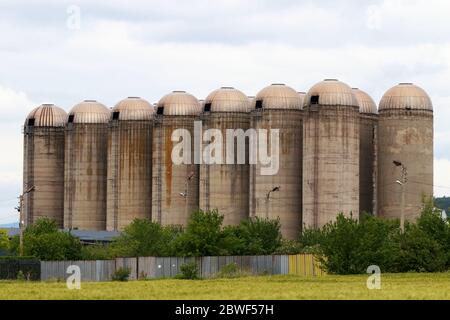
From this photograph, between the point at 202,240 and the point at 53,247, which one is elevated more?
the point at 202,240

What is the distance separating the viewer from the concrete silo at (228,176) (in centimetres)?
13912

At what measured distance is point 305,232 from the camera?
127125mm

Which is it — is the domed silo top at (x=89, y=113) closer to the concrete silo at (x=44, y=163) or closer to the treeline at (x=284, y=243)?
the concrete silo at (x=44, y=163)

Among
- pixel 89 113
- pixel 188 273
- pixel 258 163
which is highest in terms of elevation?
pixel 89 113

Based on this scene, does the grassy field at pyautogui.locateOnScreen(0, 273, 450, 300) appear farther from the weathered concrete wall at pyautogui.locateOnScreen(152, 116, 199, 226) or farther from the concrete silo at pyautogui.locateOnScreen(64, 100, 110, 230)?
the concrete silo at pyautogui.locateOnScreen(64, 100, 110, 230)

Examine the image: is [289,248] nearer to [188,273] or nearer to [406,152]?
[406,152]

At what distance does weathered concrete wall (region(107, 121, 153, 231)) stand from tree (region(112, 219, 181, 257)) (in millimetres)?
23798

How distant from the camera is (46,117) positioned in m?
161

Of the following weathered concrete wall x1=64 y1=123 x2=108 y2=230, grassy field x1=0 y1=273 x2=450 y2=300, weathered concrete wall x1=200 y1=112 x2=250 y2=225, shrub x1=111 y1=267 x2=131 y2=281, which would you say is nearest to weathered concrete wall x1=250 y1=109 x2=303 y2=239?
weathered concrete wall x1=200 y1=112 x2=250 y2=225

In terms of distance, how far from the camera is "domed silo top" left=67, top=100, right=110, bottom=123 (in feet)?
513

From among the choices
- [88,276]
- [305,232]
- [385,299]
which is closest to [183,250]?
[88,276]

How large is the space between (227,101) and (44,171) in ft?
99.9

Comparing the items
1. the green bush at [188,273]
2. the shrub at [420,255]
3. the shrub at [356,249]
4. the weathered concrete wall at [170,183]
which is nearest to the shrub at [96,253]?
the green bush at [188,273]

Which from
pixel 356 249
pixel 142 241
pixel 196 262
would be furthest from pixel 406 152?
pixel 356 249
